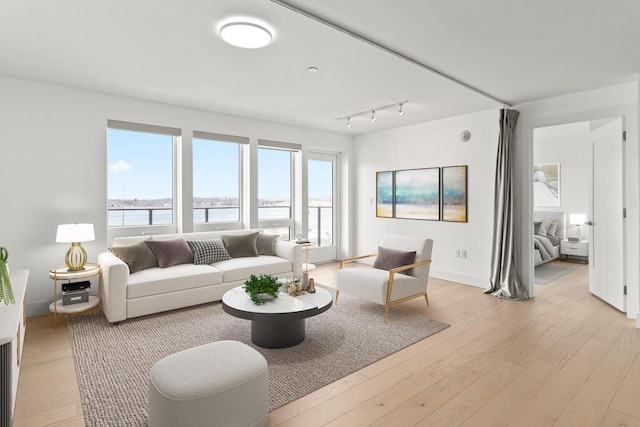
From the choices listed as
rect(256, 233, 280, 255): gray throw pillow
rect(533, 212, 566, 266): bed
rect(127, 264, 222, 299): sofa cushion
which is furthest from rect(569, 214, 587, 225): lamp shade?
rect(127, 264, 222, 299): sofa cushion

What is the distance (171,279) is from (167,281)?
47 mm

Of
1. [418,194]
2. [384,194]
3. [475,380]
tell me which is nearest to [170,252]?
[475,380]

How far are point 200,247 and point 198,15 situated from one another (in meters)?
2.85

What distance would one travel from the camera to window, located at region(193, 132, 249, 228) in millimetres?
5211

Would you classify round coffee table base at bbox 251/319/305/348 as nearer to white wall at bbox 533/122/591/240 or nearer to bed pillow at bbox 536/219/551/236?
bed pillow at bbox 536/219/551/236

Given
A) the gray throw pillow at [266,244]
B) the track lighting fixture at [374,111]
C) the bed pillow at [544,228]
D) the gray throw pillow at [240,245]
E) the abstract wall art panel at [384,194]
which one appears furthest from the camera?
the bed pillow at [544,228]

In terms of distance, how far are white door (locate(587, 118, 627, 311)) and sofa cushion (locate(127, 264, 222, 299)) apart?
182 inches

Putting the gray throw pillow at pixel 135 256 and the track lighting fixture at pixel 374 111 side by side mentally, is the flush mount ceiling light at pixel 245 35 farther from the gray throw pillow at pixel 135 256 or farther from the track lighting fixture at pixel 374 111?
the gray throw pillow at pixel 135 256

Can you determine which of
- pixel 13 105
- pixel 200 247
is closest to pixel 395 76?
pixel 200 247

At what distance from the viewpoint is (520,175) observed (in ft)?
15.2

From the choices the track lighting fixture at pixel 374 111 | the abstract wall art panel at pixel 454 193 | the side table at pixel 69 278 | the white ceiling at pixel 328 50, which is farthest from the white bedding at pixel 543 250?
the side table at pixel 69 278

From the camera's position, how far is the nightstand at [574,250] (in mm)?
6773

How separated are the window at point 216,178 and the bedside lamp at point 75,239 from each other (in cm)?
160

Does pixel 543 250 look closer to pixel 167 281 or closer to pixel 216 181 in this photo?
pixel 216 181
